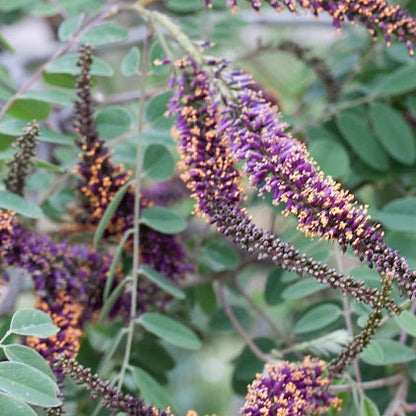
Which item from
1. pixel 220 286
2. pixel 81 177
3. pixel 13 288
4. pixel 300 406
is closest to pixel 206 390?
pixel 220 286

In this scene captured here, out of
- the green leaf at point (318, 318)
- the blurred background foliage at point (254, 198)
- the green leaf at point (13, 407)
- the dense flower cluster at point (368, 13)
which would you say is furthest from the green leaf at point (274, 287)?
the green leaf at point (13, 407)

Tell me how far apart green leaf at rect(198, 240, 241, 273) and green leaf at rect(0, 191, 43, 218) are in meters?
0.36

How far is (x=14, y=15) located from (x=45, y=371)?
1.09m

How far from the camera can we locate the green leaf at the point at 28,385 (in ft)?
2.52

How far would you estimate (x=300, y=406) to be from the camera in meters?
0.78

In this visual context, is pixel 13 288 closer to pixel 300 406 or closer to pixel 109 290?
pixel 109 290

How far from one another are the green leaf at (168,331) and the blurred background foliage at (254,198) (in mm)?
62

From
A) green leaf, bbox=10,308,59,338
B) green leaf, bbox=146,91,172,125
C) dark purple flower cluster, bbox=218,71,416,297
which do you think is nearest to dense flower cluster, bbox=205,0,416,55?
dark purple flower cluster, bbox=218,71,416,297

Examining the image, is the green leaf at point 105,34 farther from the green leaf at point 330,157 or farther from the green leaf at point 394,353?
the green leaf at point 394,353

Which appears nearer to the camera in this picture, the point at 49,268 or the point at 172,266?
the point at 49,268

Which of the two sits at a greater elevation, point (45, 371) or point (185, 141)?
point (185, 141)

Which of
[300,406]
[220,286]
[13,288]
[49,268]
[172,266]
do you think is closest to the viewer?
[300,406]

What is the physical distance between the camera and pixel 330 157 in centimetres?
122

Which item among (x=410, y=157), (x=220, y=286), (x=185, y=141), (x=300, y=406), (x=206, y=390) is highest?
(x=185, y=141)
